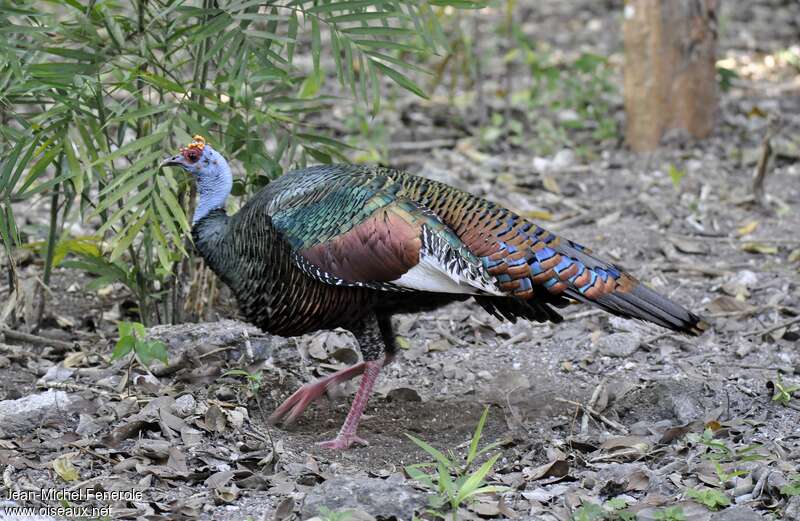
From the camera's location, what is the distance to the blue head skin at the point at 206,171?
14.8ft

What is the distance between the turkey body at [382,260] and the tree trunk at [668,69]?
3.87m

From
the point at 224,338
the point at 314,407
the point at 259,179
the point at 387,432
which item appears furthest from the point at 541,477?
the point at 259,179

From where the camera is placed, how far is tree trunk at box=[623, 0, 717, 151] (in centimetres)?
784

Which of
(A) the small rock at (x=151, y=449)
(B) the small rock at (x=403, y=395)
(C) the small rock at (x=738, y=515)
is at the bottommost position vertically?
(B) the small rock at (x=403, y=395)

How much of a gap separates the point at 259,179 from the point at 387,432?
4.61 ft

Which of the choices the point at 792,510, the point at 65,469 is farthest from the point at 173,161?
the point at 792,510

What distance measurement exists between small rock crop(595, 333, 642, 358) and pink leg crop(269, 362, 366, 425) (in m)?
1.28

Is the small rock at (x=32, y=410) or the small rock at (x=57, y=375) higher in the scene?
the small rock at (x=32, y=410)

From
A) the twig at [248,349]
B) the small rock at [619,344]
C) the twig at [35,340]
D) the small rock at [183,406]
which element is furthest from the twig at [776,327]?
the twig at [35,340]

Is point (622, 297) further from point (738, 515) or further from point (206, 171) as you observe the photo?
point (206, 171)

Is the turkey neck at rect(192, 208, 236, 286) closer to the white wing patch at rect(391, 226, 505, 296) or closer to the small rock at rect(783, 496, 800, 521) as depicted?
the white wing patch at rect(391, 226, 505, 296)

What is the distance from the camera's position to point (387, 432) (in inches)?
186

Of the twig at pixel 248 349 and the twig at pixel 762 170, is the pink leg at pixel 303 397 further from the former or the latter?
the twig at pixel 762 170

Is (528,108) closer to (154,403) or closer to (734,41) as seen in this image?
(734,41)
